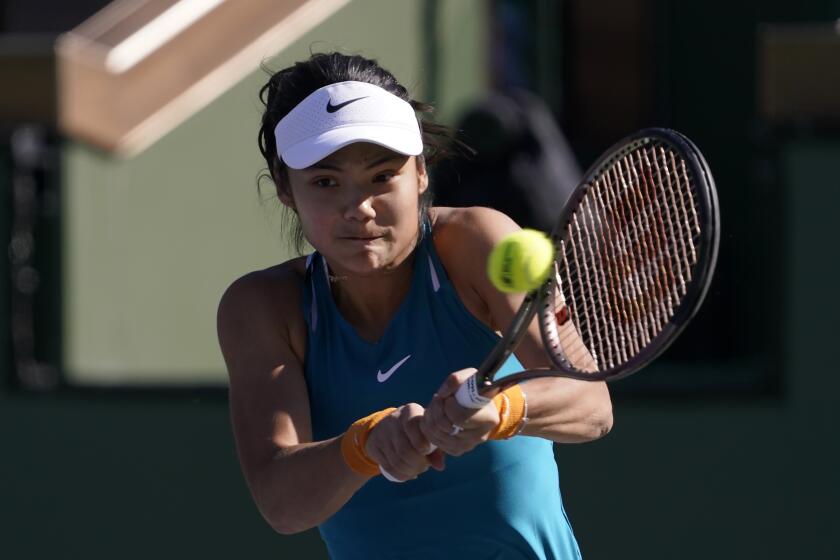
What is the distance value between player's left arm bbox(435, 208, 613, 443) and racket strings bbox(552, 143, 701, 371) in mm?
59

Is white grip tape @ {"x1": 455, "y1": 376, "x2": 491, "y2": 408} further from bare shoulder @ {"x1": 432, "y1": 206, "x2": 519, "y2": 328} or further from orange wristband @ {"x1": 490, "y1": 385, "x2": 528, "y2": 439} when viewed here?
bare shoulder @ {"x1": 432, "y1": 206, "x2": 519, "y2": 328}

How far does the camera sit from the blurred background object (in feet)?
15.0

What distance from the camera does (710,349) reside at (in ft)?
22.2

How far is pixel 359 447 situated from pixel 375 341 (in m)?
0.38

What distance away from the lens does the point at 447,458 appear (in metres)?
2.59

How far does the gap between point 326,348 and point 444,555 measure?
0.38 m

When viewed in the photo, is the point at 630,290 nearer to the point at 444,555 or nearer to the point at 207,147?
the point at 444,555

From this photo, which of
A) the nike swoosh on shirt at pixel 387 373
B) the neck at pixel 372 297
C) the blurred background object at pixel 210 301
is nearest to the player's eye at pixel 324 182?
the neck at pixel 372 297

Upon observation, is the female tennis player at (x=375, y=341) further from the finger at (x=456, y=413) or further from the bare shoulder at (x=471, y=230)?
the finger at (x=456, y=413)

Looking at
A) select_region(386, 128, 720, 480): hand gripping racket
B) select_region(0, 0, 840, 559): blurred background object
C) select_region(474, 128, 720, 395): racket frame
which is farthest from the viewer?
select_region(0, 0, 840, 559): blurred background object

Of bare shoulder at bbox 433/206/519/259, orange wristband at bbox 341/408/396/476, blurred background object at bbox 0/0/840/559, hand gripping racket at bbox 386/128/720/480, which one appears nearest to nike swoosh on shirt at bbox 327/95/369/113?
bare shoulder at bbox 433/206/519/259

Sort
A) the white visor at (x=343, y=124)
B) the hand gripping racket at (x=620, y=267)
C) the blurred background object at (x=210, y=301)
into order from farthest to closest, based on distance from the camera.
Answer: the blurred background object at (x=210, y=301) → the white visor at (x=343, y=124) → the hand gripping racket at (x=620, y=267)

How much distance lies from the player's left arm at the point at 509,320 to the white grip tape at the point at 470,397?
0.16m

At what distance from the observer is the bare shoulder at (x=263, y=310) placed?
2580 millimetres
